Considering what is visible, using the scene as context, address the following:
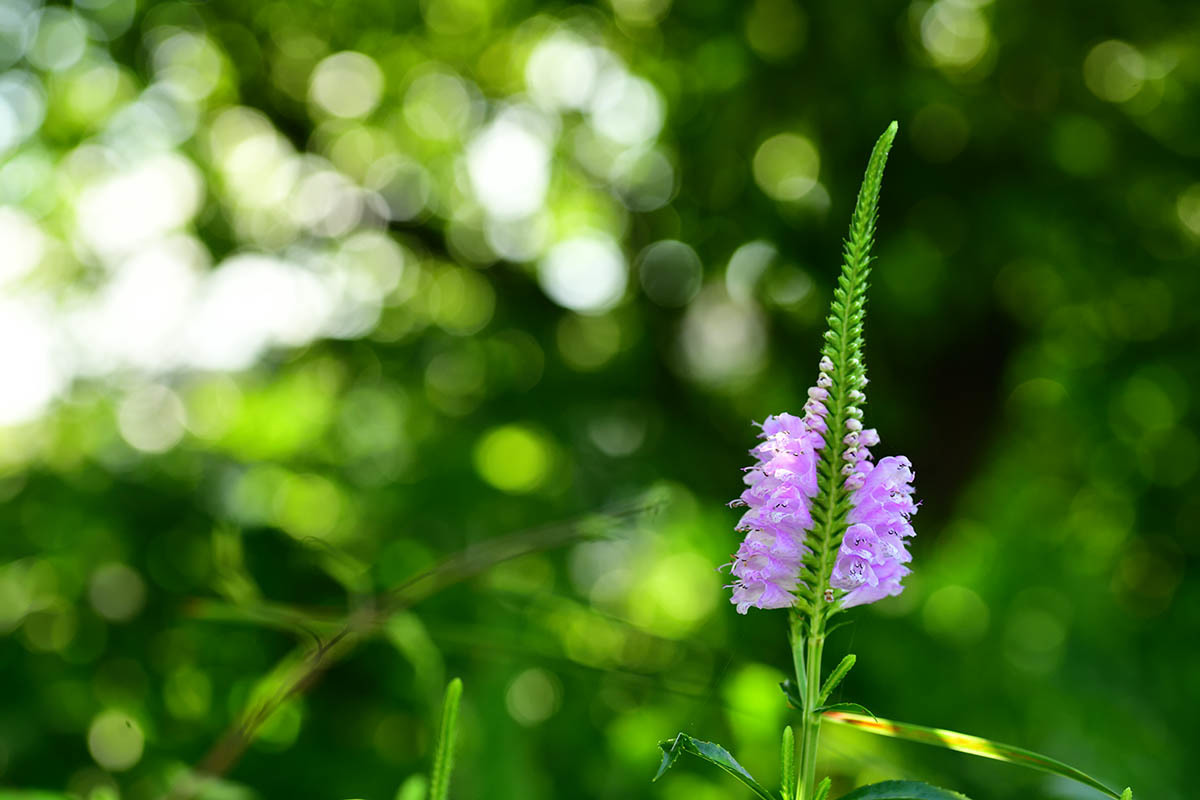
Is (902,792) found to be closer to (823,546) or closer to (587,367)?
(823,546)

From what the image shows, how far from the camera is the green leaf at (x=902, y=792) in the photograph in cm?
28

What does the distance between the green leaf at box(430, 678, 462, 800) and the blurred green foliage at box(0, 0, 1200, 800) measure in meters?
0.76

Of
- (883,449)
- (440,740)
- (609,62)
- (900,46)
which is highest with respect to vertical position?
(609,62)

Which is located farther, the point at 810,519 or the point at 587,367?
the point at 587,367

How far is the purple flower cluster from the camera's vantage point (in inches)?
12.4

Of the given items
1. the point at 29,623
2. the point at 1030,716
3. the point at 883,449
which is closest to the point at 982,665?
the point at 1030,716

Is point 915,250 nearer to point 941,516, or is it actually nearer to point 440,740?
point 941,516

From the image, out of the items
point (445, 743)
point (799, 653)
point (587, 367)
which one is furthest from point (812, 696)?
point (587, 367)

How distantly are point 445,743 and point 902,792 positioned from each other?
0.14 m

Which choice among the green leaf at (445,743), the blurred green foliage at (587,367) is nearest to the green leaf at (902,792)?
the green leaf at (445,743)

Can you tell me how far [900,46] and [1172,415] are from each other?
3.24 feet

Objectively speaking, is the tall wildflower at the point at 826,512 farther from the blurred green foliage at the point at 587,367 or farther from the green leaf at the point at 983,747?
the blurred green foliage at the point at 587,367

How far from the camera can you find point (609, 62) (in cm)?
237

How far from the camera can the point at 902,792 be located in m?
0.29
